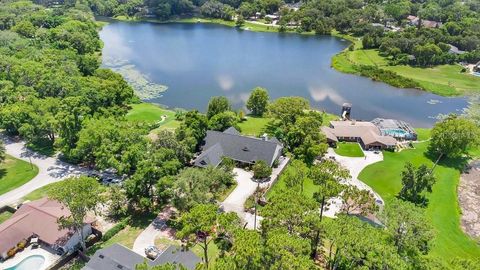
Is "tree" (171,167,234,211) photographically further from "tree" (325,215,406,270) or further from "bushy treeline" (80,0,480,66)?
"bushy treeline" (80,0,480,66)

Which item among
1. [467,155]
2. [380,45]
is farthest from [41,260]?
[380,45]

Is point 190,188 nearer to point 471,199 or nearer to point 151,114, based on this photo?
point 151,114

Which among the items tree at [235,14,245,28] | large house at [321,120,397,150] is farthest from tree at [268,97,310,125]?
tree at [235,14,245,28]

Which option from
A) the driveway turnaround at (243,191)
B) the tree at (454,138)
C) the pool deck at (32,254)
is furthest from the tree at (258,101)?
the pool deck at (32,254)

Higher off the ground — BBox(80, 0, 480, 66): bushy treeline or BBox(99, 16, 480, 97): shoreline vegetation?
BBox(80, 0, 480, 66): bushy treeline

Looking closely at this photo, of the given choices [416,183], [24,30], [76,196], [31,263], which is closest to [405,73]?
[416,183]

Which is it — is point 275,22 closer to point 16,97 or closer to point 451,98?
point 451,98
